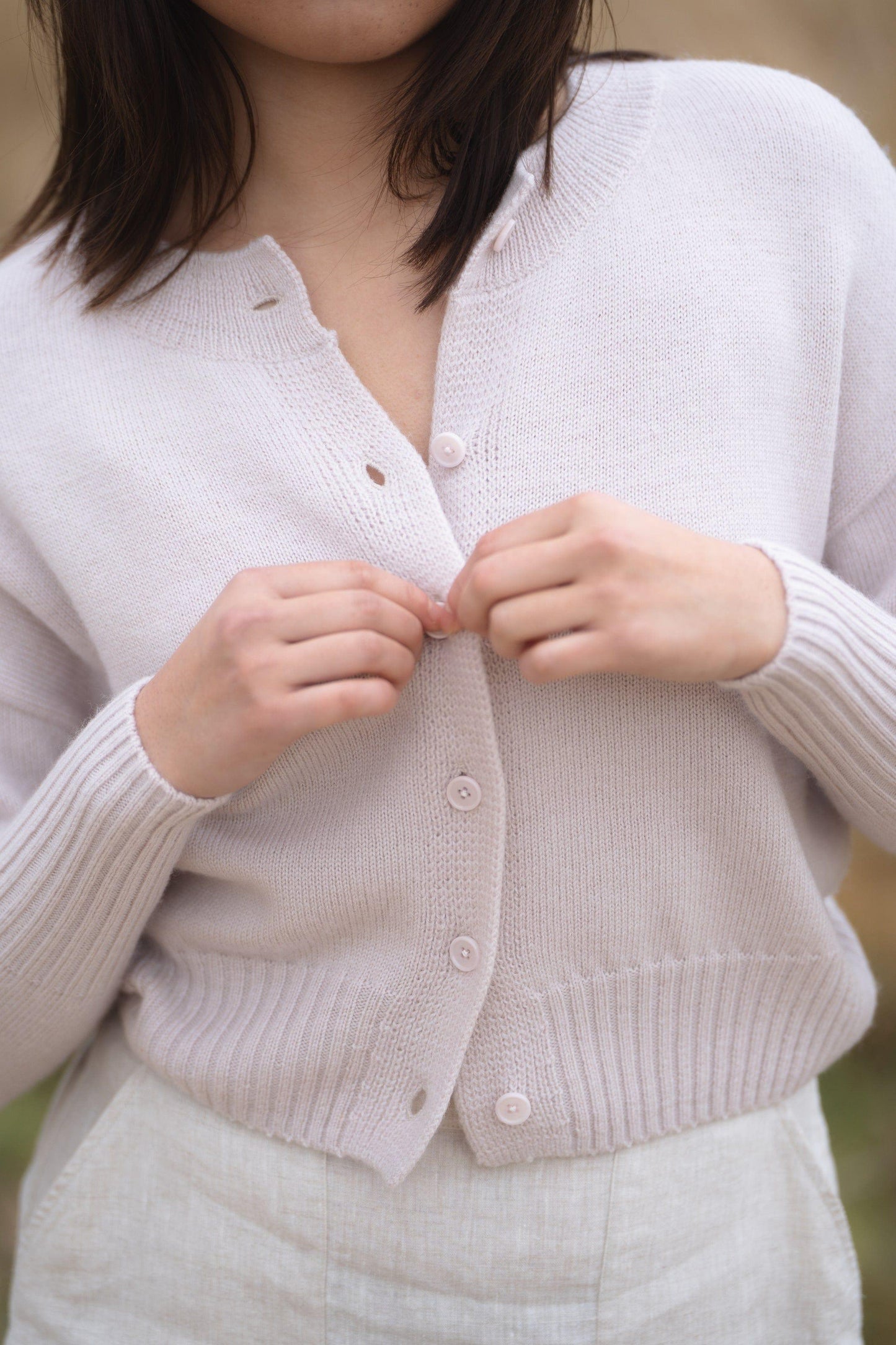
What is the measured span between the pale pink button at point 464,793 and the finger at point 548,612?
137 millimetres

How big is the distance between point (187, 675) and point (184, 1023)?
317 mm

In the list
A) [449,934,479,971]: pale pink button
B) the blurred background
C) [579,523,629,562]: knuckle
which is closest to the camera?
[579,523,629,562]: knuckle

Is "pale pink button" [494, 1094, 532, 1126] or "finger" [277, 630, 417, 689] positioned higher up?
"finger" [277, 630, 417, 689]

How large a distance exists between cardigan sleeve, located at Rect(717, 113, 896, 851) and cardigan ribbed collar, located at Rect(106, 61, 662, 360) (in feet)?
0.61

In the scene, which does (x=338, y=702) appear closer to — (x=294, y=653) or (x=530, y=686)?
(x=294, y=653)

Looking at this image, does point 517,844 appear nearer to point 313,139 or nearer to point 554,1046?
point 554,1046

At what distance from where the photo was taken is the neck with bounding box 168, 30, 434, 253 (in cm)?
95

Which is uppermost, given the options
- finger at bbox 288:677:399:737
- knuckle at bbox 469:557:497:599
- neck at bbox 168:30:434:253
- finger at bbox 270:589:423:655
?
neck at bbox 168:30:434:253

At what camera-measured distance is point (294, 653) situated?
2.64 feet

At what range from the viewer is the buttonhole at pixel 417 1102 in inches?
34.9

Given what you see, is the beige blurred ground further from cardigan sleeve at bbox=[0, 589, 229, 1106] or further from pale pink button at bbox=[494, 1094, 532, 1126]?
pale pink button at bbox=[494, 1094, 532, 1126]

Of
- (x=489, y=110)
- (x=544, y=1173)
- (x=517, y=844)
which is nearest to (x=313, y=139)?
(x=489, y=110)

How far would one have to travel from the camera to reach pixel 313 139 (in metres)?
0.97

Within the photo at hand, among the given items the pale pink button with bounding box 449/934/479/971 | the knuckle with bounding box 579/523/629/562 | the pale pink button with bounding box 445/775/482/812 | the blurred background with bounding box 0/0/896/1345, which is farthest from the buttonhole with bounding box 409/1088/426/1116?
the blurred background with bounding box 0/0/896/1345
